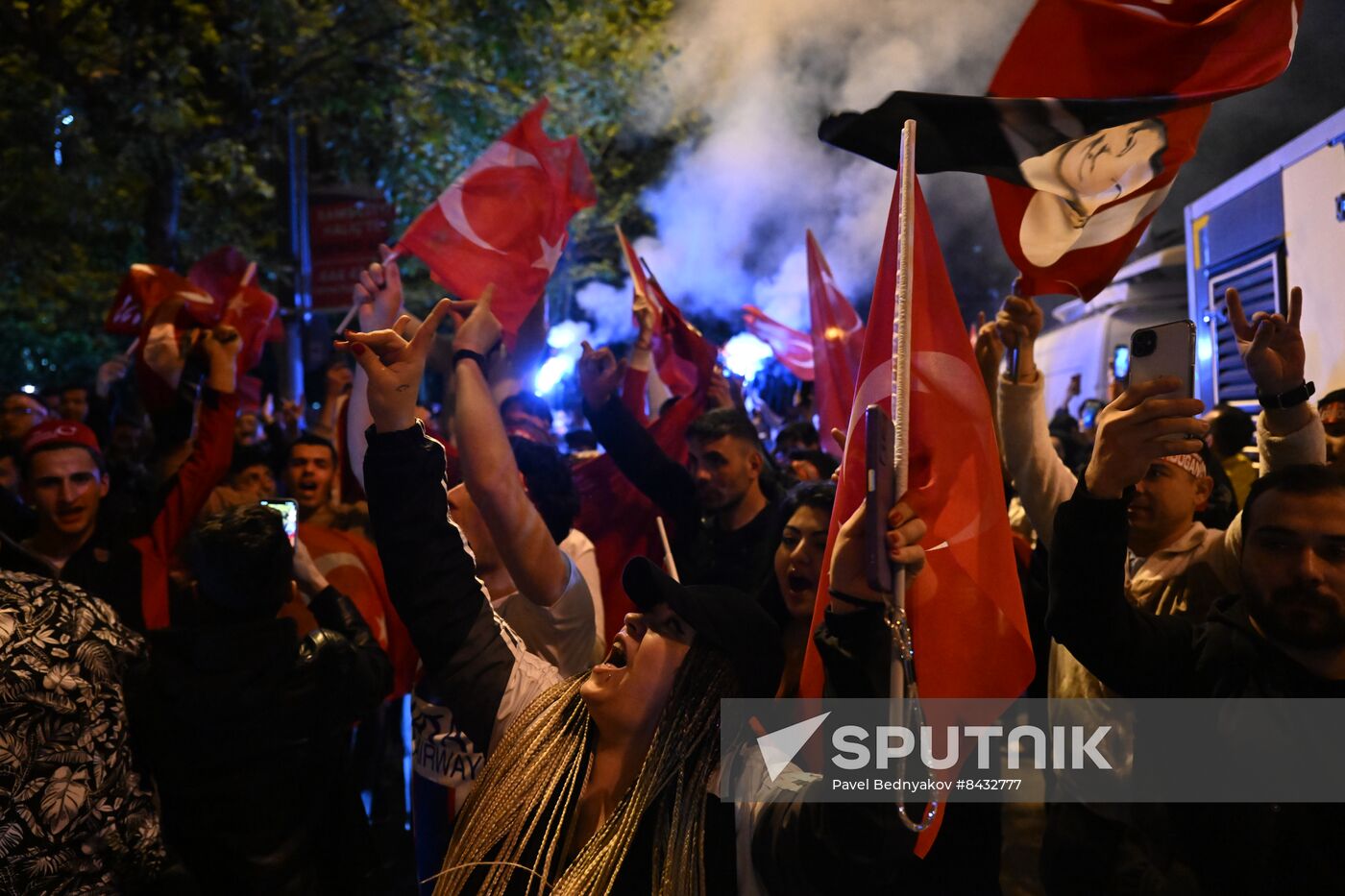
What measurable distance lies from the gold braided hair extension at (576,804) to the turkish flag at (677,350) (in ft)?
12.4

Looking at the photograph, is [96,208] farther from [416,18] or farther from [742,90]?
[742,90]

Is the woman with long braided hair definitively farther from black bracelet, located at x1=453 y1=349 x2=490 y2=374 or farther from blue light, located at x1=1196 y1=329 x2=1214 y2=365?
blue light, located at x1=1196 y1=329 x2=1214 y2=365

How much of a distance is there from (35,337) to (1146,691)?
2065cm

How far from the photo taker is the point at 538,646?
331 cm

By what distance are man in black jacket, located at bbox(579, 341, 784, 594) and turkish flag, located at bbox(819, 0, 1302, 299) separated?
180 centimetres

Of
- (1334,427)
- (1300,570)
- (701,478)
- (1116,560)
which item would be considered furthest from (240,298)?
(1300,570)

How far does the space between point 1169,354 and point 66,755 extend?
2.55m

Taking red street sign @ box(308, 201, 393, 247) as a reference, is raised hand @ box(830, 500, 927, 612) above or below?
below

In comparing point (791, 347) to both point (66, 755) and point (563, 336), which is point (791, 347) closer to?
point (66, 755)

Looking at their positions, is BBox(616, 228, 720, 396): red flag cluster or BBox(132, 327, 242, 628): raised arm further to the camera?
BBox(616, 228, 720, 396): red flag cluster

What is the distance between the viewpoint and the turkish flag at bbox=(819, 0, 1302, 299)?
103 inches

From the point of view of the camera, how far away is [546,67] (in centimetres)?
1460

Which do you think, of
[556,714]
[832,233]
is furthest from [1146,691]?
[832,233]

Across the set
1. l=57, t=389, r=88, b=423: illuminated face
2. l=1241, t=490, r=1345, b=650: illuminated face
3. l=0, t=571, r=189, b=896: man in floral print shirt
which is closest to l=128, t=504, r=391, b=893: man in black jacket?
l=0, t=571, r=189, b=896: man in floral print shirt
